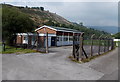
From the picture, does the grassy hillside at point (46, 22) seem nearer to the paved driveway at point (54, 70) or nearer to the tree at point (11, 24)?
the tree at point (11, 24)

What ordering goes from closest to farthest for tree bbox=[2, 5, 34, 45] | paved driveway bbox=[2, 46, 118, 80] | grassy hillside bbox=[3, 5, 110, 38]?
paved driveway bbox=[2, 46, 118, 80] → tree bbox=[2, 5, 34, 45] → grassy hillside bbox=[3, 5, 110, 38]

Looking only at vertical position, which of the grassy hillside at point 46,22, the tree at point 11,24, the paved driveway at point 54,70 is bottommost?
the paved driveway at point 54,70

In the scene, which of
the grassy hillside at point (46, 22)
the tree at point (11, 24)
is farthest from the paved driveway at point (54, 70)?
the grassy hillside at point (46, 22)

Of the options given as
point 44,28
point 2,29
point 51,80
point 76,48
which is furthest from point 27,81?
point 44,28

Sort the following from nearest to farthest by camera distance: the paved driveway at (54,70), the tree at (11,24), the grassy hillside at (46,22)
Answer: the paved driveway at (54,70) → the tree at (11,24) → the grassy hillside at (46,22)

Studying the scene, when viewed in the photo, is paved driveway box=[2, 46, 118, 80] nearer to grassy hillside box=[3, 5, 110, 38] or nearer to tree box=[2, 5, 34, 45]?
tree box=[2, 5, 34, 45]

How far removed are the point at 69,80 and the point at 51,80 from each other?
2.51 ft

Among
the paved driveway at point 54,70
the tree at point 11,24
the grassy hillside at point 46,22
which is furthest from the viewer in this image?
the grassy hillside at point 46,22

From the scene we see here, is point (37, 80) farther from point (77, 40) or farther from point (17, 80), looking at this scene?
point (77, 40)

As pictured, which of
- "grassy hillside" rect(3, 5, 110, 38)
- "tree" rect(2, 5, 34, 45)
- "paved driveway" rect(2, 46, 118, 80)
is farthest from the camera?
"grassy hillside" rect(3, 5, 110, 38)

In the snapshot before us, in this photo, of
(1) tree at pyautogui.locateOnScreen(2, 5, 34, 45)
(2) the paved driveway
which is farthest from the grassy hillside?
(2) the paved driveway

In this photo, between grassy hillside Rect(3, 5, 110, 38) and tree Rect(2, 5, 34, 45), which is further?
grassy hillside Rect(3, 5, 110, 38)

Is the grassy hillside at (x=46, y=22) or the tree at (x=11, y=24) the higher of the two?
the grassy hillside at (x=46, y=22)

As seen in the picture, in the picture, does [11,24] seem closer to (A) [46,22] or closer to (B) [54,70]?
(B) [54,70]
